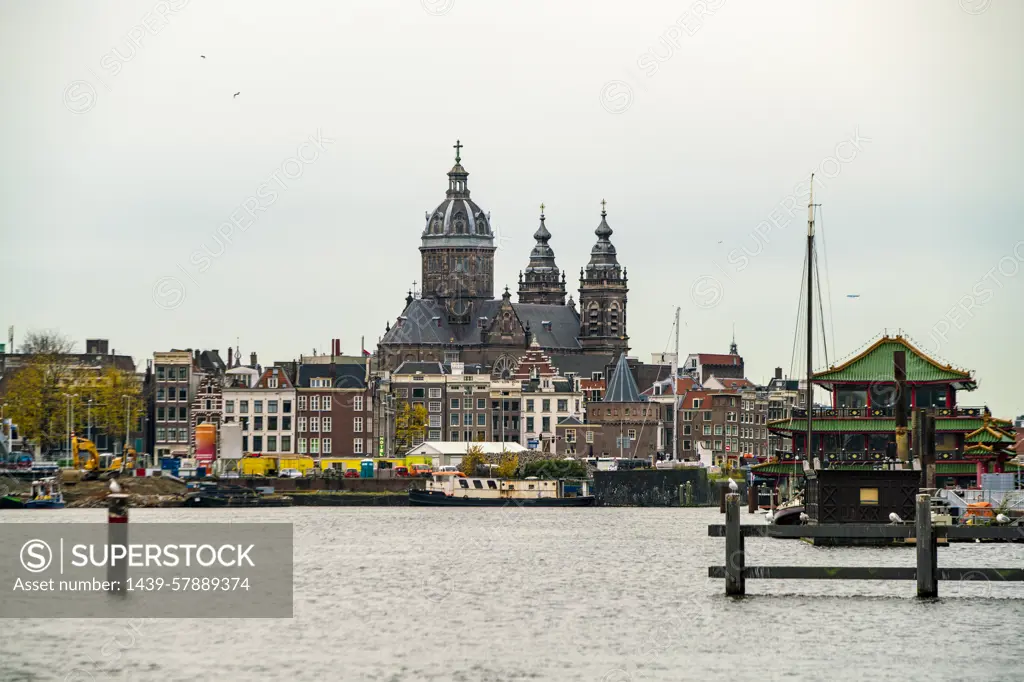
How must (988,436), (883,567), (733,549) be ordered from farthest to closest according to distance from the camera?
(988,436)
(733,549)
(883,567)

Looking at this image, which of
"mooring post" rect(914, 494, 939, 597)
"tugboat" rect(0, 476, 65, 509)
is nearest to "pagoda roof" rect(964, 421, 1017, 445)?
"tugboat" rect(0, 476, 65, 509)

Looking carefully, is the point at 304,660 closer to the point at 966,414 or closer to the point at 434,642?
the point at 434,642

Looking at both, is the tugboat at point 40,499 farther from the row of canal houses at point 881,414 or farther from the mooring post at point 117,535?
the mooring post at point 117,535

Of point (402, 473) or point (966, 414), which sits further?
point (402, 473)

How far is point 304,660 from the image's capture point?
164ft

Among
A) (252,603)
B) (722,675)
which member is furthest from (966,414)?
(722,675)

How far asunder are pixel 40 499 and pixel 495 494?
129 ft

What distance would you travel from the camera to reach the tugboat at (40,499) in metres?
141

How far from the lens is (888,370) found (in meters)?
140

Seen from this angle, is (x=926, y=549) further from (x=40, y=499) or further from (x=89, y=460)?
(x=89, y=460)

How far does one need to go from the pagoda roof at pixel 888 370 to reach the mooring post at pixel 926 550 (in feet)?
257

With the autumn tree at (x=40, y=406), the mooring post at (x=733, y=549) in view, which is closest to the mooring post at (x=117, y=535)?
the mooring post at (x=733, y=549)

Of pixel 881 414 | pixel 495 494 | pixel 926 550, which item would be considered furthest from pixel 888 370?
pixel 926 550

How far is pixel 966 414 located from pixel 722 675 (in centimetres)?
9072
